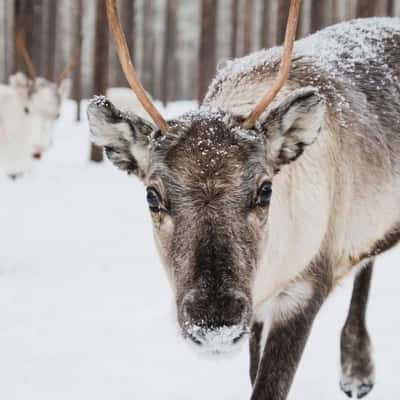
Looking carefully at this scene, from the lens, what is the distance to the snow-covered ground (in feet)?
13.6

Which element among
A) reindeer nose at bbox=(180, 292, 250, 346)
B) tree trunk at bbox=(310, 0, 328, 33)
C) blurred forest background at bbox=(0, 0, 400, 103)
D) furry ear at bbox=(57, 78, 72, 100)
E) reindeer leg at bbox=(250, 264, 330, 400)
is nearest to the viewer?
reindeer nose at bbox=(180, 292, 250, 346)

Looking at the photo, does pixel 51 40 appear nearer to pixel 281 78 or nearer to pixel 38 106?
pixel 38 106

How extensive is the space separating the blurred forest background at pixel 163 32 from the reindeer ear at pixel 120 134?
10409 mm

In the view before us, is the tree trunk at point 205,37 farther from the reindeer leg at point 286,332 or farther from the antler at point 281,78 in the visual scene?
the antler at point 281,78

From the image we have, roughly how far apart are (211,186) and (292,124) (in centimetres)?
56

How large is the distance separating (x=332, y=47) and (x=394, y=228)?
43.7 inches

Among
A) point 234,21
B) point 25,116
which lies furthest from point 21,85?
point 234,21

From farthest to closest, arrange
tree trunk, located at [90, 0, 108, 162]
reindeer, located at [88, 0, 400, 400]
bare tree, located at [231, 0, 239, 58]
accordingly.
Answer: bare tree, located at [231, 0, 239, 58] → tree trunk, located at [90, 0, 108, 162] → reindeer, located at [88, 0, 400, 400]

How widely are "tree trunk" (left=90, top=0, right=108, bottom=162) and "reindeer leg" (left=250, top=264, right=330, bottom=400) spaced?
1171 centimetres

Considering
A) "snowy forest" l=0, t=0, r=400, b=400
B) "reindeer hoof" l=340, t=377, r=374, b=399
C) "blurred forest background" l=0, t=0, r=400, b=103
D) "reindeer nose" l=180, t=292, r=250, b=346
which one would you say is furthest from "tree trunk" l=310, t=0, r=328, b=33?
"reindeer nose" l=180, t=292, r=250, b=346

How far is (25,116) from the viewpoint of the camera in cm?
1069

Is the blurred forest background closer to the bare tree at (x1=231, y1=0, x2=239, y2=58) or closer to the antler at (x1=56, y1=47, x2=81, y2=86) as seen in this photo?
the bare tree at (x1=231, y1=0, x2=239, y2=58)

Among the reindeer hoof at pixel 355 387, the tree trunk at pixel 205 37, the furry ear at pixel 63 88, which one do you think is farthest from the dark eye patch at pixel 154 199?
the tree trunk at pixel 205 37

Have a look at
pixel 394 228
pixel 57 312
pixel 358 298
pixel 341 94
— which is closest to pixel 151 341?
pixel 57 312
